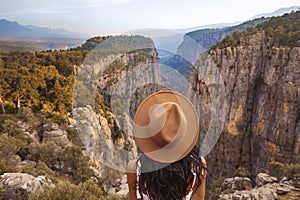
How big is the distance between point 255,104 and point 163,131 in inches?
1448

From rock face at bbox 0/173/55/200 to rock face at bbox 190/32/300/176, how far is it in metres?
24.3

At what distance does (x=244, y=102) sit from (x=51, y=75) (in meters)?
23.3

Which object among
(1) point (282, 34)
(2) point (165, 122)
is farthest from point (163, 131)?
(1) point (282, 34)

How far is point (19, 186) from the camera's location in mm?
7727

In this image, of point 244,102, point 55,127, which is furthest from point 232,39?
point 55,127

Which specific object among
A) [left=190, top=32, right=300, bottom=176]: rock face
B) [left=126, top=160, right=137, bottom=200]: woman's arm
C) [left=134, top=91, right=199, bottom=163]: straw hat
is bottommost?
[left=190, top=32, right=300, bottom=176]: rock face

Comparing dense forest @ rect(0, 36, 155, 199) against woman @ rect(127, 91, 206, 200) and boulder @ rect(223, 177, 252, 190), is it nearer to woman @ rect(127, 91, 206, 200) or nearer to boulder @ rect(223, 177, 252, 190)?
woman @ rect(127, 91, 206, 200)

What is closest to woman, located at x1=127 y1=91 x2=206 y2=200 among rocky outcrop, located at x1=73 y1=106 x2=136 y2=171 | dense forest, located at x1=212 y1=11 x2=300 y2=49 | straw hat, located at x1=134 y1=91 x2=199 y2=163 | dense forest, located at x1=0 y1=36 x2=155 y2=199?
straw hat, located at x1=134 y1=91 x2=199 y2=163

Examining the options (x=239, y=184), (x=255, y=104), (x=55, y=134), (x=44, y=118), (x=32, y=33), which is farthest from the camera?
(x=32, y=33)

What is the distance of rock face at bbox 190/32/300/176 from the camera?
31.2 m

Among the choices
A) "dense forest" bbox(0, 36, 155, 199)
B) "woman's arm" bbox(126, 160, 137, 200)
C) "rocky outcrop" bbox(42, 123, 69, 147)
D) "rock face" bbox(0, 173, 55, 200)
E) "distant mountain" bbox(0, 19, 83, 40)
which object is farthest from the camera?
"distant mountain" bbox(0, 19, 83, 40)

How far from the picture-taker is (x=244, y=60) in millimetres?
35781

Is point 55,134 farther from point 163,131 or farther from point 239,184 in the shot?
point 163,131

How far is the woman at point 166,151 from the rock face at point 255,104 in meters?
28.9
